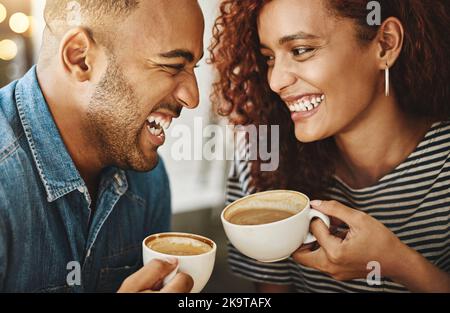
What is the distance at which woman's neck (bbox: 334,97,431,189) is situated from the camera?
1036mm

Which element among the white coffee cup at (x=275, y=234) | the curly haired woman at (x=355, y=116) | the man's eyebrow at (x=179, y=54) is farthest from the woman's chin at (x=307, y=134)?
the man's eyebrow at (x=179, y=54)

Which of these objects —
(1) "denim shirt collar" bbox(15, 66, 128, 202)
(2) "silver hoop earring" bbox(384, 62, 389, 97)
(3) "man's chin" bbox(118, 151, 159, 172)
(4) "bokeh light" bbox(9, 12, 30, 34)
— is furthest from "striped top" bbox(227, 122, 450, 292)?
(4) "bokeh light" bbox(9, 12, 30, 34)

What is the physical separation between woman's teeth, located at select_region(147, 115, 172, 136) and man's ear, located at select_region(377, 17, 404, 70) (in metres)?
0.43

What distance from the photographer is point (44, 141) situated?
899mm

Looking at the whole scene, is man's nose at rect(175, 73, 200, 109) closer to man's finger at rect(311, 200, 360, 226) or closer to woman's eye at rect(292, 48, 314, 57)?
woman's eye at rect(292, 48, 314, 57)

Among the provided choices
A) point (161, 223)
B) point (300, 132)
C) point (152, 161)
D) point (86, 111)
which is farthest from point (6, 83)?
point (300, 132)

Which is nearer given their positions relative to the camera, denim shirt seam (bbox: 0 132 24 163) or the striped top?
denim shirt seam (bbox: 0 132 24 163)

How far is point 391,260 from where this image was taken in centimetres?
91

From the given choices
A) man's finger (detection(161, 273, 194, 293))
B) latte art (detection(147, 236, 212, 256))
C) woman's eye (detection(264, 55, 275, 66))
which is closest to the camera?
man's finger (detection(161, 273, 194, 293))

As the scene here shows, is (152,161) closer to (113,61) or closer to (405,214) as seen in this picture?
(113,61)

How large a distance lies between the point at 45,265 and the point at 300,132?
53cm

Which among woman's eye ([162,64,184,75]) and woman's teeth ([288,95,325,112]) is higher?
woman's eye ([162,64,184,75])

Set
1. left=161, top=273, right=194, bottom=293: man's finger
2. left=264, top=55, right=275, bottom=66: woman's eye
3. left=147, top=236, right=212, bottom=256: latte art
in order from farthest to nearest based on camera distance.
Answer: left=264, top=55, right=275, bottom=66: woman's eye < left=147, top=236, right=212, bottom=256: latte art < left=161, top=273, right=194, bottom=293: man's finger

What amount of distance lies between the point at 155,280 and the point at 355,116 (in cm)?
50
